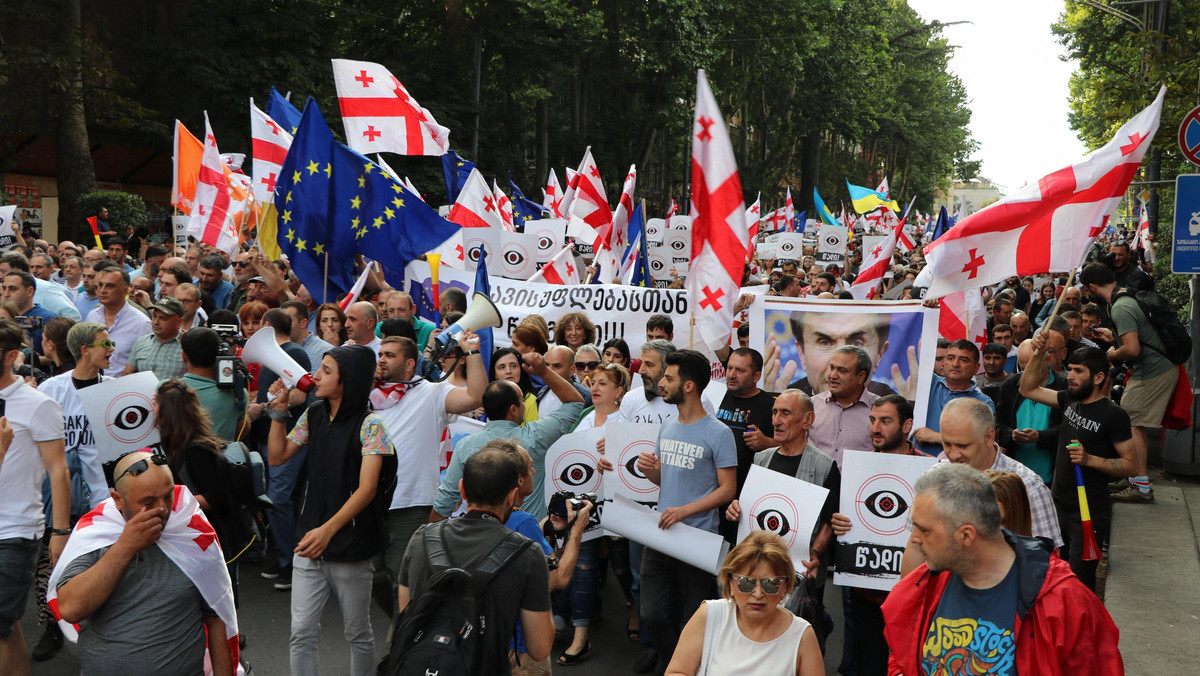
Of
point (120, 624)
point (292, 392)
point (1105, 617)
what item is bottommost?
point (120, 624)

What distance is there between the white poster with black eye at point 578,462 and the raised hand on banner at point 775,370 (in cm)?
156

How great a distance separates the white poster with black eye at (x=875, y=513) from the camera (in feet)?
16.7

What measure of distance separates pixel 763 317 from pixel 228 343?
11.5ft

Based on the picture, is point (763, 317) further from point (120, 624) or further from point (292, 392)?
point (120, 624)

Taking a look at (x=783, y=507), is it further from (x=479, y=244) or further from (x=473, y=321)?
(x=479, y=244)

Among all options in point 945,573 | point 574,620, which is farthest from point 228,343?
point 945,573

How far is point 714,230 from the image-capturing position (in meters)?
7.02

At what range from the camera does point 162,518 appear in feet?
11.8

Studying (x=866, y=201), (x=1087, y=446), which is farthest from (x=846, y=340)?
(x=866, y=201)

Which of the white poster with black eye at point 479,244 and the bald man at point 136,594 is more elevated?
the white poster with black eye at point 479,244

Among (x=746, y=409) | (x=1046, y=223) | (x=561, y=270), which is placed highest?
(x=1046, y=223)

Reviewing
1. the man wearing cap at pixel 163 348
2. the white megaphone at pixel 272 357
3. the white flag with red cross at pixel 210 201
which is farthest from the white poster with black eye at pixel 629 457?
the white flag with red cross at pixel 210 201

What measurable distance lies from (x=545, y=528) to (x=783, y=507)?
120 cm

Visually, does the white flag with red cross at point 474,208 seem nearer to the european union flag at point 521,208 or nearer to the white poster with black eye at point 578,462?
the european union flag at point 521,208
